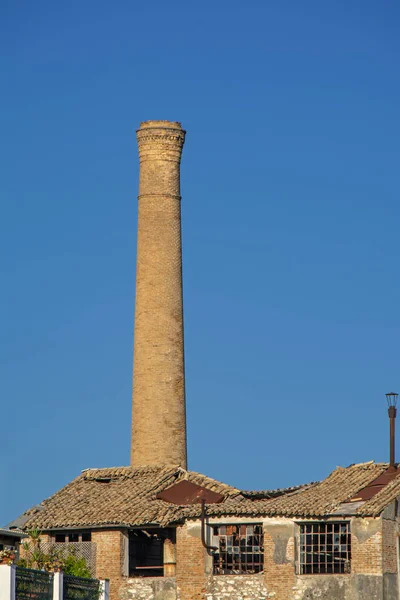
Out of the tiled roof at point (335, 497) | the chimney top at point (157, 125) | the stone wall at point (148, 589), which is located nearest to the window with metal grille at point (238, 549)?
the tiled roof at point (335, 497)

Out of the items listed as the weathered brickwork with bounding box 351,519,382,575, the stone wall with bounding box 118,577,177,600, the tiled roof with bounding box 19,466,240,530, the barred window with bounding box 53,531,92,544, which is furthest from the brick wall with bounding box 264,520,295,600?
the barred window with bounding box 53,531,92,544

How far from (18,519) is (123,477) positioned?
12.1 feet

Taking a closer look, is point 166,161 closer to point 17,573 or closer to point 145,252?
point 145,252

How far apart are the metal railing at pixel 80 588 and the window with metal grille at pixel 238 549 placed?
649 cm

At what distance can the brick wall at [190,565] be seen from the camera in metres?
41.9

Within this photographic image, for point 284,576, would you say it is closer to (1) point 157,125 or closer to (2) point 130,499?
(2) point 130,499

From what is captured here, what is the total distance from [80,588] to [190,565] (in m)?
7.94

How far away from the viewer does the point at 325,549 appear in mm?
41062

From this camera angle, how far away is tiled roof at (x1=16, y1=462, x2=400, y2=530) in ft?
135

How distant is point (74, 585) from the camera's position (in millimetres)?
34000

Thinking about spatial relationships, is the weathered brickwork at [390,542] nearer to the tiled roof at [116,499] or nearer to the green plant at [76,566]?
the tiled roof at [116,499]

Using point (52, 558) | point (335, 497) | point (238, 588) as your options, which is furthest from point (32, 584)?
point (335, 497)

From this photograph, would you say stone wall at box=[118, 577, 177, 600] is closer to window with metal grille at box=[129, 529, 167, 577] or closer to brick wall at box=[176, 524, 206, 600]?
brick wall at box=[176, 524, 206, 600]

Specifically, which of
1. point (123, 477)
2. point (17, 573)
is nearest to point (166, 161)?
point (123, 477)
